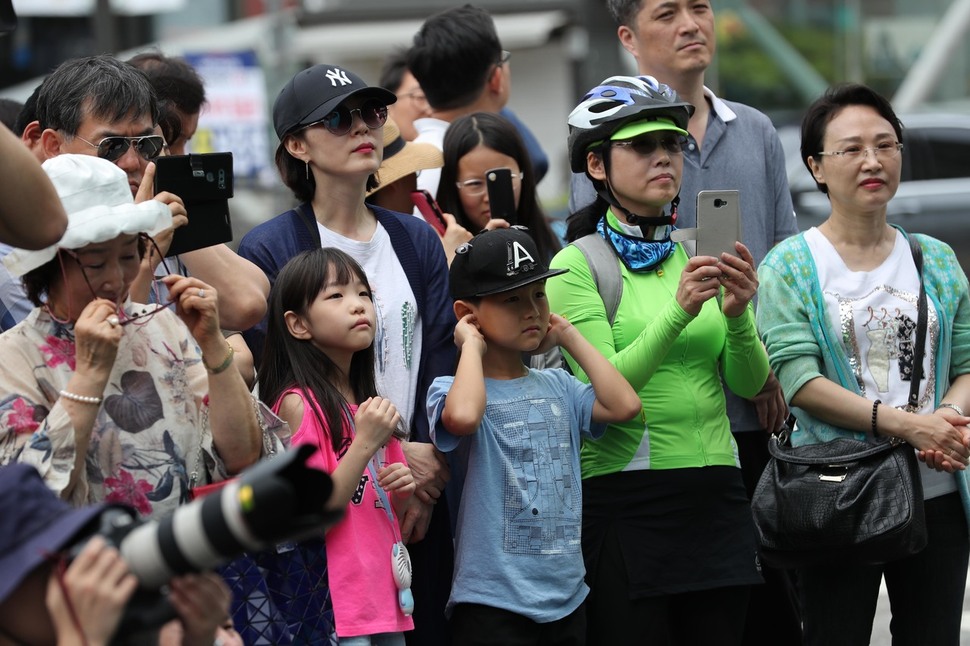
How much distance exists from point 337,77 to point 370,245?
53 cm

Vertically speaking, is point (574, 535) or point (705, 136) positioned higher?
point (705, 136)

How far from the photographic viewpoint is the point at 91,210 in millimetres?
3234

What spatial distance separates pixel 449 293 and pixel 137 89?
45.6 inches

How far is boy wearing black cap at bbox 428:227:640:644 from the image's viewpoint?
407cm

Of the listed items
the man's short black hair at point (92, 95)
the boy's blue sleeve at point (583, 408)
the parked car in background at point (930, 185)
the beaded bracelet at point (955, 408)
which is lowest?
the parked car in background at point (930, 185)

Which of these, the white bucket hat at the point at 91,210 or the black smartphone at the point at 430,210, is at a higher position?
the white bucket hat at the point at 91,210

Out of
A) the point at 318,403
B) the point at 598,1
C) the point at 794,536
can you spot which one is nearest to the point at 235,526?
the point at 318,403

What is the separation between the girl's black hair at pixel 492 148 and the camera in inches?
210

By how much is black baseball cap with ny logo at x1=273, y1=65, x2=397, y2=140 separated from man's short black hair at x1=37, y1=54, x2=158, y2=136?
54cm

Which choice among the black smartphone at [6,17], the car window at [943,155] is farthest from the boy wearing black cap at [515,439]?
the car window at [943,155]

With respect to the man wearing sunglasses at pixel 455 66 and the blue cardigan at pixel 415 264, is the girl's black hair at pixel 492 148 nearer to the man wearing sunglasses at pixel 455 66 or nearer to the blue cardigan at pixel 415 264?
the man wearing sunglasses at pixel 455 66

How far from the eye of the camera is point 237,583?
3.53 m

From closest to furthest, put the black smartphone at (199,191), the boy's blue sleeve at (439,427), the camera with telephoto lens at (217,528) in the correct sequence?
the camera with telephoto lens at (217,528)
the black smartphone at (199,191)
the boy's blue sleeve at (439,427)

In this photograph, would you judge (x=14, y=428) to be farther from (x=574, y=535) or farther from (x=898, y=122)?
(x=898, y=122)
